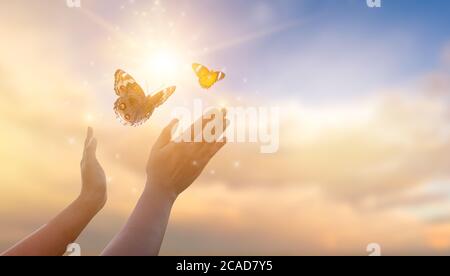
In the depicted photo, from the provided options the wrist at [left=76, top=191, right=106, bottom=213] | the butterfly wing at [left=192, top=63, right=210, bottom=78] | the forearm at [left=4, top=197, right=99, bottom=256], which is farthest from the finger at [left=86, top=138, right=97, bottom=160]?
the butterfly wing at [left=192, top=63, right=210, bottom=78]

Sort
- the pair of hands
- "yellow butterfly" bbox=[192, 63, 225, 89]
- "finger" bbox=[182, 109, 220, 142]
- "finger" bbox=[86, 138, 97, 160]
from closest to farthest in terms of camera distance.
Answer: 1. the pair of hands
2. "finger" bbox=[182, 109, 220, 142]
3. "yellow butterfly" bbox=[192, 63, 225, 89]
4. "finger" bbox=[86, 138, 97, 160]

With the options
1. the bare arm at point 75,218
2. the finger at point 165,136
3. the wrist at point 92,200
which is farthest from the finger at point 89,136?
the finger at point 165,136

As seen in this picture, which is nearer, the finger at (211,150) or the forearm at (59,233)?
the finger at (211,150)

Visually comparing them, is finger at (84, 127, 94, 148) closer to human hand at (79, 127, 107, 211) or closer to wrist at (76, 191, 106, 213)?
human hand at (79, 127, 107, 211)

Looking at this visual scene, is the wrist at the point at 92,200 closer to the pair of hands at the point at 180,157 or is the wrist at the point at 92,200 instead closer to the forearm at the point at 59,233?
the forearm at the point at 59,233

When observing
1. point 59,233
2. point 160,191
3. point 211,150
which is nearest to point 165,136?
point 211,150

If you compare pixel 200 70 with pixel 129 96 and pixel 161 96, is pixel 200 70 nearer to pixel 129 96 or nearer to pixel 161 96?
pixel 161 96
